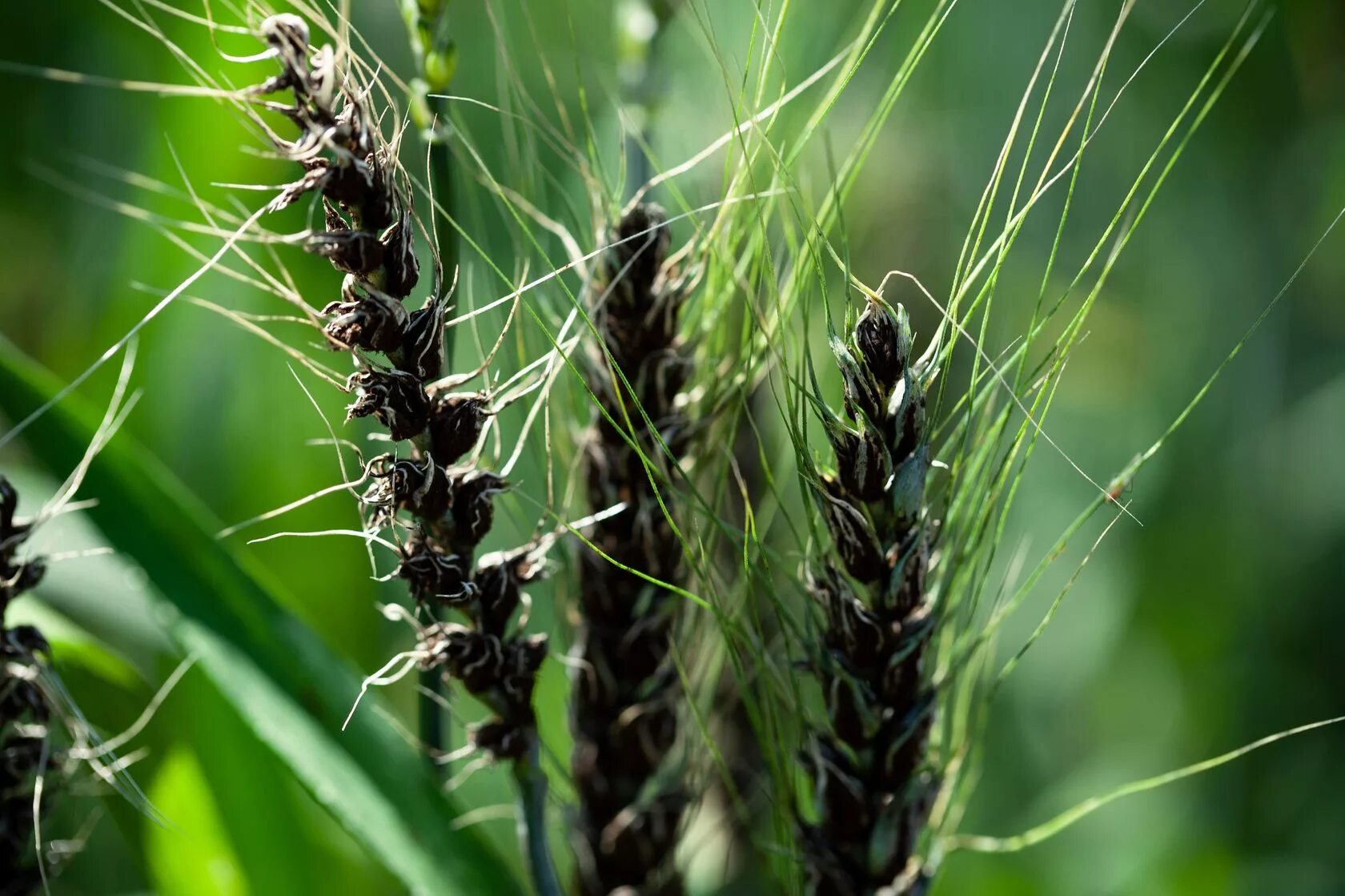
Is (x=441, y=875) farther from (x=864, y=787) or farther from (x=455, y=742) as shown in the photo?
(x=455, y=742)

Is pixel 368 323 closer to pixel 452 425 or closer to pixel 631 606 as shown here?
pixel 452 425

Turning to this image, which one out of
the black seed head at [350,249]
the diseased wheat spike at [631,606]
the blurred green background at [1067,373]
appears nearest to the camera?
the black seed head at [350,249]

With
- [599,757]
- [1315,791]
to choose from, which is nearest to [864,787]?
[599,757]

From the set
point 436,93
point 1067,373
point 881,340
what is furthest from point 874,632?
point 1067,373

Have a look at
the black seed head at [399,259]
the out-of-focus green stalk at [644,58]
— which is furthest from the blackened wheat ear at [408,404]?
the out-of-focus green stalk at [644,58]

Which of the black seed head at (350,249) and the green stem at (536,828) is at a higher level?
the black seed head at (350,249)

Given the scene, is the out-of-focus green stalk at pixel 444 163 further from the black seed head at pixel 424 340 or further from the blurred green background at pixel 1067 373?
the blurred green background at pixel 1067 373

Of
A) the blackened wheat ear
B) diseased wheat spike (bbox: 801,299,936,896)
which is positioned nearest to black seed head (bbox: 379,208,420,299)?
the blackened wheat ear
